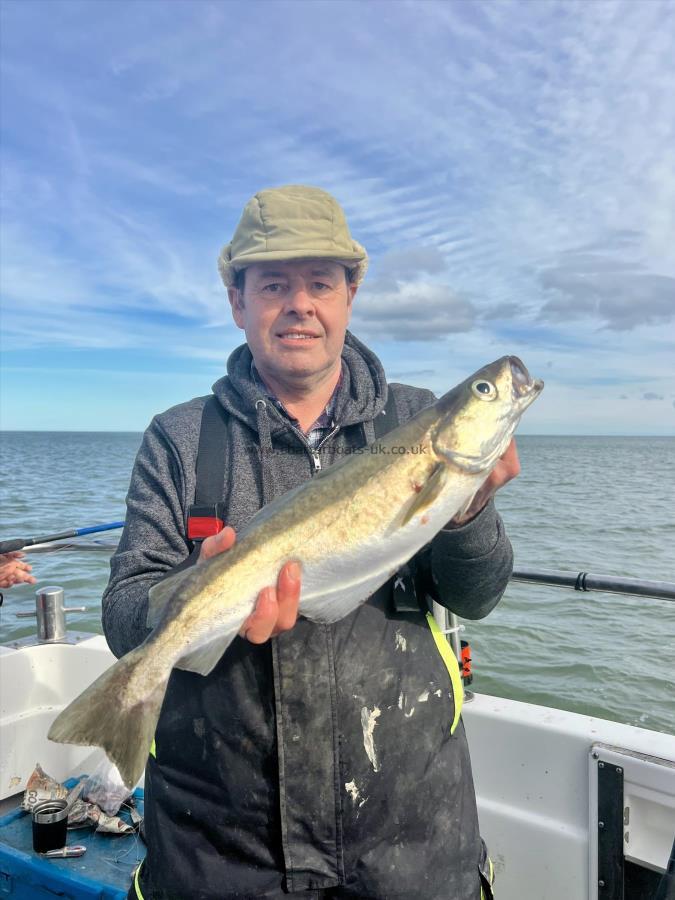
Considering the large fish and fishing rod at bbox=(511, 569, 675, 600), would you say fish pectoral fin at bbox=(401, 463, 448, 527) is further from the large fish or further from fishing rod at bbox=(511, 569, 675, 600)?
fishing rod at bbox=(511, 569, 675, 600)

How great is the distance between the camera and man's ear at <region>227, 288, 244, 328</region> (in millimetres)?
2967

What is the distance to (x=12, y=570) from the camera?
548cm

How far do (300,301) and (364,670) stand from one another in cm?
147

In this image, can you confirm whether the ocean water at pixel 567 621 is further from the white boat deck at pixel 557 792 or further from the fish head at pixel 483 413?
the fish head at pixel 483 413

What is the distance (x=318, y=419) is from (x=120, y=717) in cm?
144

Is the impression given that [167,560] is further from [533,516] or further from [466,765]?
[533,516]

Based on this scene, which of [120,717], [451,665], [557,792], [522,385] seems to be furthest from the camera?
[557,792]

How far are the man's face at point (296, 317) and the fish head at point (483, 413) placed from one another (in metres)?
0.61

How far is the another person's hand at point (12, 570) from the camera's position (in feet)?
17.9

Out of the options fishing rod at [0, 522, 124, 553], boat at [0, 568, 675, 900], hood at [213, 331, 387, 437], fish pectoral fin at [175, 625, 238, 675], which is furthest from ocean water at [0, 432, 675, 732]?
fish pectoral fin at [175, 625, 238, 675]

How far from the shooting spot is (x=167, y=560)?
8.61 feet

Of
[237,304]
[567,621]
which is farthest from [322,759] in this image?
[567,621]

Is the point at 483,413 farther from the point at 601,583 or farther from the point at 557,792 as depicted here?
the point at 557,792

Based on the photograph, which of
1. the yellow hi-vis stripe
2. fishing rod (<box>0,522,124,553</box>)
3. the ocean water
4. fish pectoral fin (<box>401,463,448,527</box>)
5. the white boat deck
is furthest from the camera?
the ocean water
